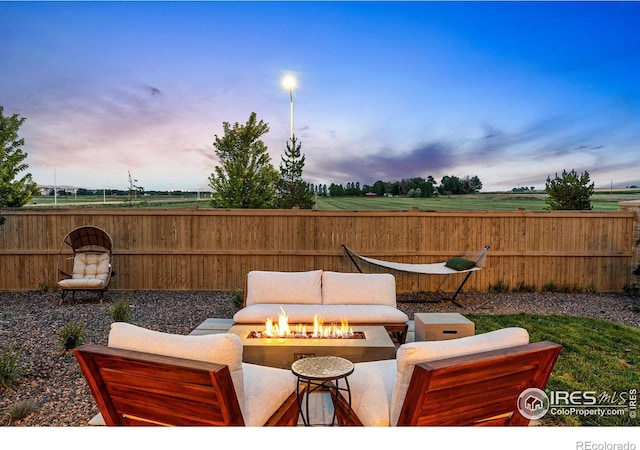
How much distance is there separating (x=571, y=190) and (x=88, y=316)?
9.81 metres

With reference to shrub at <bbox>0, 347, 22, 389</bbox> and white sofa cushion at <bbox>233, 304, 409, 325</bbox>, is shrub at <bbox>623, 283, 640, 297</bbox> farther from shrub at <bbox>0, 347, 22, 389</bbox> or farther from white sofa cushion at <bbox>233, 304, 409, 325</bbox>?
shrub at <bbox>0, 347, 22, 389</bbox>

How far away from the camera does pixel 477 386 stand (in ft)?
5.42

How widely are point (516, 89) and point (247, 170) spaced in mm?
6608

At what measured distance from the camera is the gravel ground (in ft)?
9.30

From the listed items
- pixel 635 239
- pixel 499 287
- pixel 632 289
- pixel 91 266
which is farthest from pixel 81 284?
pixel 635 239

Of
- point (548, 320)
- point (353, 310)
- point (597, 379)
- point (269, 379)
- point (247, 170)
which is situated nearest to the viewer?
point (269, 379)

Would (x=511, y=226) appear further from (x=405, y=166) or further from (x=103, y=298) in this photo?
(x=103, y=298)

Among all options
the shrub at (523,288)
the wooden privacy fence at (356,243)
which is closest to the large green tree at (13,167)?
the wooden privacy fence at (356,243)

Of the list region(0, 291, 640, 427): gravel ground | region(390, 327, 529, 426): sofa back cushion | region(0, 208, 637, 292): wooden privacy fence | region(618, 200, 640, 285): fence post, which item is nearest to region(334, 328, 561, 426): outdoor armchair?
region(390, 327, 529, 426): sofa back cushion

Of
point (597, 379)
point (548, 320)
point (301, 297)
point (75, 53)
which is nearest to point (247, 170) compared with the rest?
point (75, 53)

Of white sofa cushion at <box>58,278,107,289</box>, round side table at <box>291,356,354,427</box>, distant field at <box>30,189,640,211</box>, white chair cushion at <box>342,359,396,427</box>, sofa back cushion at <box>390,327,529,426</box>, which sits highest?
distant field at <box>30,189,640,211</box>

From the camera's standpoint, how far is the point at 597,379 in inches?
123

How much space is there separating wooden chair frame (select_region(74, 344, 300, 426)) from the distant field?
5.50 m

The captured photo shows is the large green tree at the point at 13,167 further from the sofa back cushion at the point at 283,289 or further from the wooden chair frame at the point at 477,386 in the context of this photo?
the wooden chair frame at the point at 477,386
